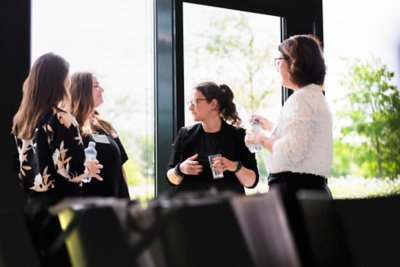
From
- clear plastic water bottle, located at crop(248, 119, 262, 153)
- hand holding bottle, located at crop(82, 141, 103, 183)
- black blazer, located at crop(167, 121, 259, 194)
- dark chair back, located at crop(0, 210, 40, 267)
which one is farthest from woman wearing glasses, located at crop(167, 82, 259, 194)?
dark chair back, located at crop(0, 210, 40, 267)

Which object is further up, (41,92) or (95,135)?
(41,92)

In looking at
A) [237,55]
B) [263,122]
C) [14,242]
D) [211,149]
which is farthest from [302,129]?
[237,55]

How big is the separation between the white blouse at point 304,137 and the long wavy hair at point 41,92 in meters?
0.88

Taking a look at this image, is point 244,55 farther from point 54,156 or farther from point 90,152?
point 54,156

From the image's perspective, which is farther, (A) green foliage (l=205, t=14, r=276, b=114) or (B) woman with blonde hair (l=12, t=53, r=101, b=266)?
(A) green foliage (l=205, t=14, r=276, b=114)

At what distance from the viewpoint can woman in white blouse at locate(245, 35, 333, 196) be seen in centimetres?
228

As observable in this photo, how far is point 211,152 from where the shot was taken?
2895mm

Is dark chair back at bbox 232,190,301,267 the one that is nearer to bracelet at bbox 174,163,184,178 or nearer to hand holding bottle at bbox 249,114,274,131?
hand holding bottle at bbox 249,114,274,131

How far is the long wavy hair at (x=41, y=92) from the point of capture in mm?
2209

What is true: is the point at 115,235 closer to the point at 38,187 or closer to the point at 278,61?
the point at 38,187

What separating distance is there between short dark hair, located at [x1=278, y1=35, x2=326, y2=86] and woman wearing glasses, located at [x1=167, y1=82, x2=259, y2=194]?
0.59m

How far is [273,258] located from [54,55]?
5.62 feet

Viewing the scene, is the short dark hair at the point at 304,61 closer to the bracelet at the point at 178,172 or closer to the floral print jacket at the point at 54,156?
the bracelet at the point at 178,172

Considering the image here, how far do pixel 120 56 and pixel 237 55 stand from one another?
0.85 metres
